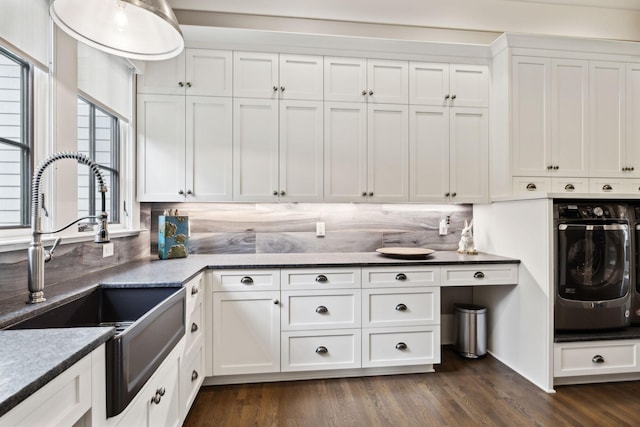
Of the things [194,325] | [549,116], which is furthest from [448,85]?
[194,325]

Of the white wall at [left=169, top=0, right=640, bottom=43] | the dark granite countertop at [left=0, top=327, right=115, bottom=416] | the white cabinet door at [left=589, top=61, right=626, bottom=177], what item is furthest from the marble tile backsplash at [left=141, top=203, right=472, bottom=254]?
the dark granite countertop at [left=0, top=327, right=115, bottom=416]

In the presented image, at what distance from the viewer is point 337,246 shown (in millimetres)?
2996

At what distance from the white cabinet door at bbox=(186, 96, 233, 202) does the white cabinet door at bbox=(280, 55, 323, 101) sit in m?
0.49

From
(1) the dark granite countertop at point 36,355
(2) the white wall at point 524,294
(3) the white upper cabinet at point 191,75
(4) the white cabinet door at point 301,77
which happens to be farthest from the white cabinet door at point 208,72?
(2) the white wall at point 524,294

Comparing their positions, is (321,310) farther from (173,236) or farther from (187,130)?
(187,130)

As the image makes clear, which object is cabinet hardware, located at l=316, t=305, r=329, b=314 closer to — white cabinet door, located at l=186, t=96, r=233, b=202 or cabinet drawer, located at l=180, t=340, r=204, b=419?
cabinet drawer, located at l=180, t=340, r=204, b=419

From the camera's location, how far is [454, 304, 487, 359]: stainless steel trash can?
9.15 ft

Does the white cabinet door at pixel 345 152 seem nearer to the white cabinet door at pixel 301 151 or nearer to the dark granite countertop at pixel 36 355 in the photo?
the white cabinet door at pixel 301 151

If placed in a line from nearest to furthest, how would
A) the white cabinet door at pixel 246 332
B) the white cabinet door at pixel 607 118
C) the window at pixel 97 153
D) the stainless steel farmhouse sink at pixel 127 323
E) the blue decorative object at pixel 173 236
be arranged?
the stainless steel farmhouse sink at pixel 127 323 → the window at pixel 97 153 → the white cabinet door at pixel 246 332 → the blue decorative object at pixel 173 236 → the white cabinet door at pixel 607 118

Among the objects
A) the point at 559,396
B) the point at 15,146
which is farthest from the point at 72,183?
the point at 559,396

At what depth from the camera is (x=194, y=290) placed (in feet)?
6.55

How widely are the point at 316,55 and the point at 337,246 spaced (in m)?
1.66

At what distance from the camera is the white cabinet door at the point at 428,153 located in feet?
9.10

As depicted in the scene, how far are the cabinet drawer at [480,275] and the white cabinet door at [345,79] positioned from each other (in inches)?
62.2
